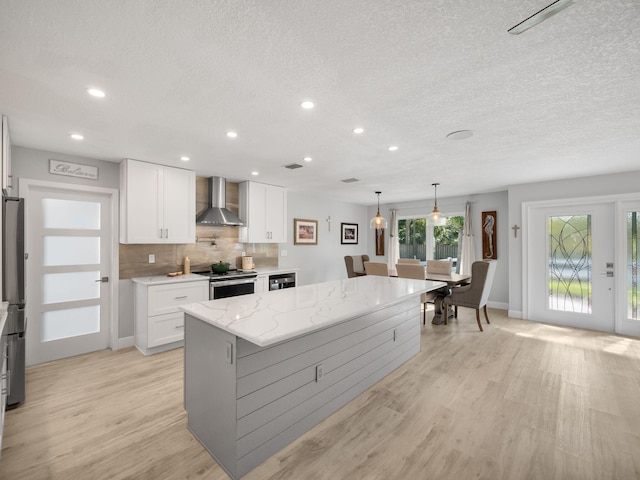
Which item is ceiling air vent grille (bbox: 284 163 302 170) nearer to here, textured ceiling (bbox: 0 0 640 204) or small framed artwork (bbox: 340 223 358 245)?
textured ceiling (bbox: 0 0 640 204)

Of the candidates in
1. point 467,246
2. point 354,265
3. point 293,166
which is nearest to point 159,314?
point 293,166

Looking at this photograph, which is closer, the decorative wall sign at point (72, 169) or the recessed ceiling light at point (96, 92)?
the recessed ceiling light at point (96, 92)

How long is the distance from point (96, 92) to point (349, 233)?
245 inches

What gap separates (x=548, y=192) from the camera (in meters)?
4.86

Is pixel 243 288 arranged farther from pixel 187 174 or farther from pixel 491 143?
pixel 491 143

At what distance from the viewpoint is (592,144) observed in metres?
3.05

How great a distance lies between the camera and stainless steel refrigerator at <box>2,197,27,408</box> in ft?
7.77

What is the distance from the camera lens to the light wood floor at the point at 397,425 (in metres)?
1.83

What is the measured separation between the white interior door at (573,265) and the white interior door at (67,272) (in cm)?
654

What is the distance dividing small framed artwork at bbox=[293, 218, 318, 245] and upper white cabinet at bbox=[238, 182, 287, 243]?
91 cm

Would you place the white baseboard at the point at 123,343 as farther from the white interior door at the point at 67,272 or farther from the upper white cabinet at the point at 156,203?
the upper white cabinet at the point at 156,203

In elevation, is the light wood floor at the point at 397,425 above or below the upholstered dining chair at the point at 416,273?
below

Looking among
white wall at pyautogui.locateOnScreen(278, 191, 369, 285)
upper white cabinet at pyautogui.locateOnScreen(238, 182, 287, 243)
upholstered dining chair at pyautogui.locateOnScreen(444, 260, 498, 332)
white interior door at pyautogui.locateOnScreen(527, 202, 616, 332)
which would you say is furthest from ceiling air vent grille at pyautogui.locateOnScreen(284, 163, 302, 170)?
white interior door at pyautogui.locateOnScreen(527, 202, 616, 332)

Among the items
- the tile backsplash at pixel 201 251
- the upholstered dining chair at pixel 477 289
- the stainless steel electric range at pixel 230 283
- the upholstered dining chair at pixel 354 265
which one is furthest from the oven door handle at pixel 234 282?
the upholstered dining chair at pixel 477 289
